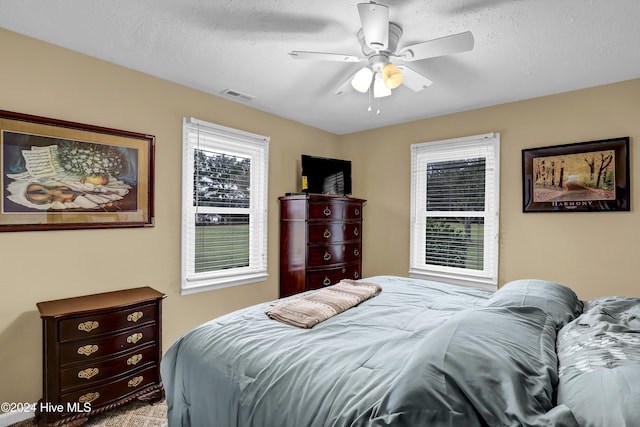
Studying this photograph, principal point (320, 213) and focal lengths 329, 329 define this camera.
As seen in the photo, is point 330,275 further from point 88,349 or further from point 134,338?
point 88,349

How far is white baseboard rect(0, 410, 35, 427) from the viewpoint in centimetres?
210

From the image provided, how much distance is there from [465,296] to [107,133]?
2.89 meters

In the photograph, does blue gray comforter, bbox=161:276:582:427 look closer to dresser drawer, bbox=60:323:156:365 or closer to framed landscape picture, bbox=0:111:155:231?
dresser drawer, bbox=60:323:156:365

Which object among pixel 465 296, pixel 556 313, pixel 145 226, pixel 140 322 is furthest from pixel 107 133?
pixel 556 313

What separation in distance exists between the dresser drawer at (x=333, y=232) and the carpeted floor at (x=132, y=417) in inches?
76.9

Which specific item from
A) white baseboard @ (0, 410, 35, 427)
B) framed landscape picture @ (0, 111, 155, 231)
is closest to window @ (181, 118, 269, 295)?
framed landscape picture @ (0, 111, 155, 231)

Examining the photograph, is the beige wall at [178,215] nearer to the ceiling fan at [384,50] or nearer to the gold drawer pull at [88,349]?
the gold drawer pull at [88,349]

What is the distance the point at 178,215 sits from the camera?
9.77ft

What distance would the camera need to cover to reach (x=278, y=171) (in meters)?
3.87

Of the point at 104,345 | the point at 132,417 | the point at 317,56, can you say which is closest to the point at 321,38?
the point at 317,56

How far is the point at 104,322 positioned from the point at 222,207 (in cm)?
151

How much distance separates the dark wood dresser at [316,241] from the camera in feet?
11.6

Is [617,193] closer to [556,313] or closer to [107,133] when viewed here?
[556,313]

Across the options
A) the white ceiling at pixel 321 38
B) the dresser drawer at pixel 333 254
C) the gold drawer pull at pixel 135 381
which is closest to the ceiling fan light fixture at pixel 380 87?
the white ceiling at pixel 321 38
